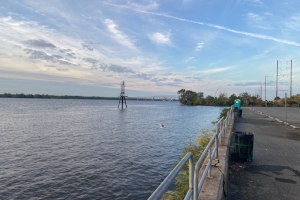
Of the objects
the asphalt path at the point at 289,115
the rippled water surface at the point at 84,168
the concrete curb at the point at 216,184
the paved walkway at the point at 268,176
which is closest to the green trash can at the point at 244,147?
the paved walkway at the point at 268,176

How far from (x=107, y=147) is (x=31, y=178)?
23.3 ft

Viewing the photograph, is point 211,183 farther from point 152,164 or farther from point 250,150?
point 152,164

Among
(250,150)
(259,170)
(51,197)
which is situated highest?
(250,150)

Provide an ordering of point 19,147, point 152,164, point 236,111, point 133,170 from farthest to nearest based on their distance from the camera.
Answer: point 236,111, point 19,147, point 152,164, point 133,170

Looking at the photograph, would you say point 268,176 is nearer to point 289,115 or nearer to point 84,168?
point 84,168

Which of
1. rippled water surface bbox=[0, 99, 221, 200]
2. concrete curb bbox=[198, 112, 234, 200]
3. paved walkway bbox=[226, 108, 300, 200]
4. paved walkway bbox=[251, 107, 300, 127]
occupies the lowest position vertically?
rippled water surface bbox=[0, 99, 221, 200]

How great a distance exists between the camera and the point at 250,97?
98.1m

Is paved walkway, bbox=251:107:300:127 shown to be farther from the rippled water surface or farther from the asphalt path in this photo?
the rippled water surface

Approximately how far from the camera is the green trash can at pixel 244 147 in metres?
7.20

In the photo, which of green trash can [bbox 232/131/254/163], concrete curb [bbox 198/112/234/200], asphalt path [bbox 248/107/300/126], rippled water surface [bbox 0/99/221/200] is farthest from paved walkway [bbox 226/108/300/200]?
asphalt path [bbox 248/107/300/126]

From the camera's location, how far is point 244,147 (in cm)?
720

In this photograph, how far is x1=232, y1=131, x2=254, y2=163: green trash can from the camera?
7.20m

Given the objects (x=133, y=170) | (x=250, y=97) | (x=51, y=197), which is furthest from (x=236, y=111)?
(x=250, y=97)

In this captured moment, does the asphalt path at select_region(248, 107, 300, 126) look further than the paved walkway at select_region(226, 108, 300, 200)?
Yes
